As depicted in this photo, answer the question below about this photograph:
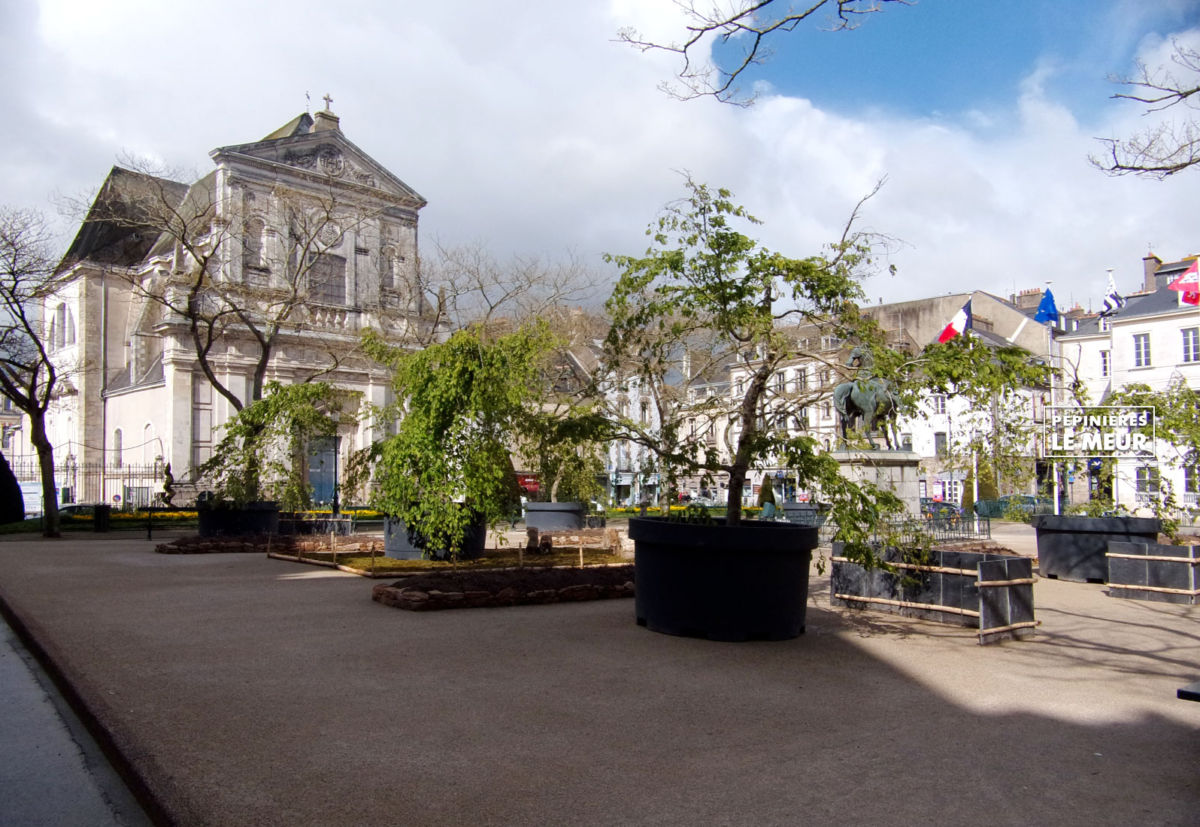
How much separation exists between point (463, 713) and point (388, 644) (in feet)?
7.69

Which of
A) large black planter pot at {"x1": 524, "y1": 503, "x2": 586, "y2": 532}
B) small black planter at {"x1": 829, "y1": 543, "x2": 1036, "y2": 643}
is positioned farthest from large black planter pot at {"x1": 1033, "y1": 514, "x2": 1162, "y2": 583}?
large black planter pot at {"x1": 524, "y1": 503, "x2": 586, "y2": 532}

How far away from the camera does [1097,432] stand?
13.9 m

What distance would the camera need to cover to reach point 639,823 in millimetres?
3770

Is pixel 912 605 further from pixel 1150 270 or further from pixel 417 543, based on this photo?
pixel 1150 270

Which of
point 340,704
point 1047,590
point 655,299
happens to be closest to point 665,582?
point 655,299

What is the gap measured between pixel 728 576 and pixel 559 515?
49.5 feet

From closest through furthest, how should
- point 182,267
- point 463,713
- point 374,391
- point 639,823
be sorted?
point 639,823, point 463,713, point 182,267, point 374,391

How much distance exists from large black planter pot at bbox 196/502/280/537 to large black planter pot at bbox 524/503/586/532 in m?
6.30

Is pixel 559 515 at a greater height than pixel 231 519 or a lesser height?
lesser

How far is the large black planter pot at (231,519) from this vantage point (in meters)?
19.2

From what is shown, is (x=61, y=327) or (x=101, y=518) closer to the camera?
(x=101, y=518)

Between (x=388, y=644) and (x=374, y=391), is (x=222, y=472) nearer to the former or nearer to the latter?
(x=388, y=644)

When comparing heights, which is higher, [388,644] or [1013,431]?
[1013,431]

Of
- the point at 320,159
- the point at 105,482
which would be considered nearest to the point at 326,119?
the point at 320,159
